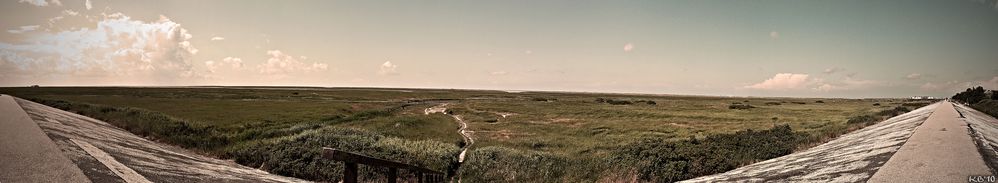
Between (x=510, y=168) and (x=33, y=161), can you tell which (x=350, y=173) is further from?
(x=510, y=168)

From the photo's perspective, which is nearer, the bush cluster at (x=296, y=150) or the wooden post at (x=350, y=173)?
the wooden post at (x=350, y=173)

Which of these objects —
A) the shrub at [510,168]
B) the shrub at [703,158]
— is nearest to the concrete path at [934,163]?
the shrub at [703,158]

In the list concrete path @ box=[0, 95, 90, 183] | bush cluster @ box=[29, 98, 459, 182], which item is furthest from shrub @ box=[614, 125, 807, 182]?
concrete path @ box=[0, 95, 90, 183]

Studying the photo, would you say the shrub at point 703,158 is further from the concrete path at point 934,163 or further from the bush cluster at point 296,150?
the bush cluster at point 296,150

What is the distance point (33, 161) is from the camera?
8.40 metres

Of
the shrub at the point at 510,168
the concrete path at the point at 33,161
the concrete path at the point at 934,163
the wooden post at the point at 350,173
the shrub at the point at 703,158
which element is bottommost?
the shrub at the point at 510,168

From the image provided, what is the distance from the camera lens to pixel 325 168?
1519 cm

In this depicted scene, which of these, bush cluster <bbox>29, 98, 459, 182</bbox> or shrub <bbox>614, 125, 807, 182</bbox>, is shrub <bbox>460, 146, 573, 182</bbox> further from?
shrub <bbox>614, 125, 807, 182</bbox>

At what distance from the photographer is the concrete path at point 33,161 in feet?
23.6

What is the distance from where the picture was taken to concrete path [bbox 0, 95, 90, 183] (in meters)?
7.20

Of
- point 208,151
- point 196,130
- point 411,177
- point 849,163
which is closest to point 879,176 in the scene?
point 849,163

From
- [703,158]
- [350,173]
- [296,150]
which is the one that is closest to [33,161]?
[350,173]

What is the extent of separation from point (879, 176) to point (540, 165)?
1136cm

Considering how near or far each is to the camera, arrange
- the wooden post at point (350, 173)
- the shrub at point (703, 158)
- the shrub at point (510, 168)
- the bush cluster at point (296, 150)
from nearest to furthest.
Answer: the wooden post at point (350, 173) < the shrub at point (703, 158) < the bush cluster at point (296, 150) < the shrub at point (510, 168)
